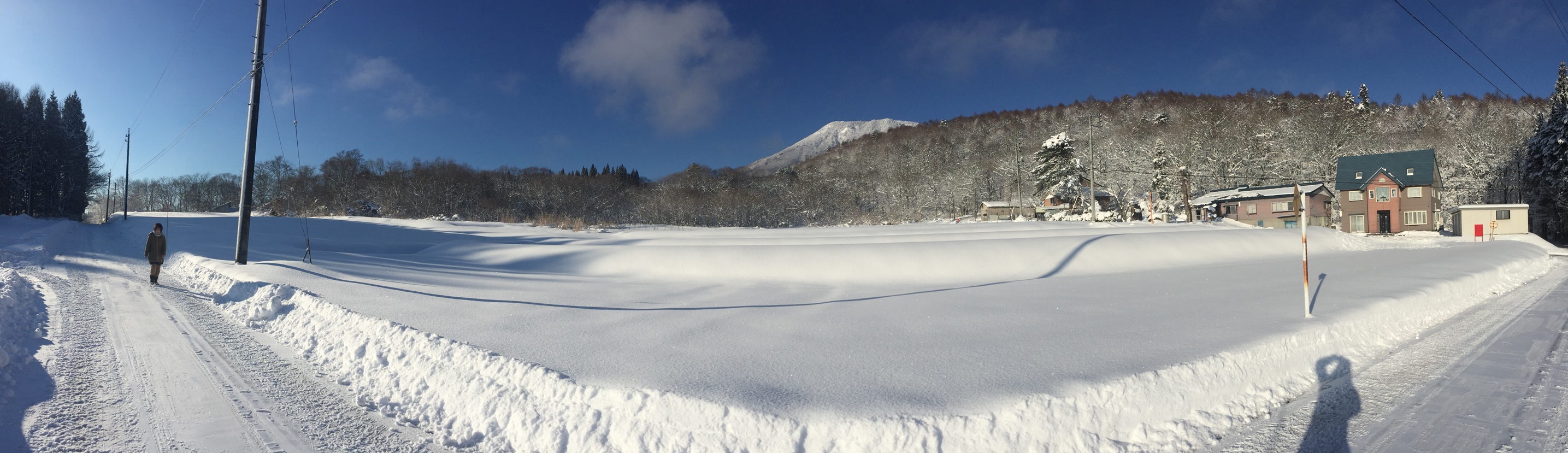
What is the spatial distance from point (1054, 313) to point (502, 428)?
5917 millimetres

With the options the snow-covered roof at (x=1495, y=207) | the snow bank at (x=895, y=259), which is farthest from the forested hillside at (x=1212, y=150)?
the snow bank at (x=895, y=259)

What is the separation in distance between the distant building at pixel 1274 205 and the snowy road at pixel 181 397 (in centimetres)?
4675

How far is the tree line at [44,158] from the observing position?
40.6 m

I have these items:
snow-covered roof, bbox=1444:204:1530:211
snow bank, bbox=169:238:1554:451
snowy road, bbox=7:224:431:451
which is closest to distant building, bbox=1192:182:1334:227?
snow-covered roof, bbox=1444:204:1530:211

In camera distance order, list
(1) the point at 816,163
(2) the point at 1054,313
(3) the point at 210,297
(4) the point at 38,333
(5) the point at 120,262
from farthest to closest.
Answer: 1. (1) the point at 816,163
2. (5) the point at 120,262
3. (3) the point at 210,297
4. (2) the point at 1054,313
5. (4) the point at 38,333

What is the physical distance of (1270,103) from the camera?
70625 millimetres

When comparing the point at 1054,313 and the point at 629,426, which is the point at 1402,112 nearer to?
the point at 1054,313

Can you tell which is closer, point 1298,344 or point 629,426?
point 629,426

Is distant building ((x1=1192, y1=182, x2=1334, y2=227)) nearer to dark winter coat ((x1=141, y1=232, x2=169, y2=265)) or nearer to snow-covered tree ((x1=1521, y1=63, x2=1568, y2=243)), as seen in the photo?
snow-covered tree ((x1=1521, y1=63, x2=1568, y2=243))

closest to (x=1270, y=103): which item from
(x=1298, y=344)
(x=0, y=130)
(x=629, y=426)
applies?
(x=1298, y=344)

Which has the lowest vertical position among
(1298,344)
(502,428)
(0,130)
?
(502,428)

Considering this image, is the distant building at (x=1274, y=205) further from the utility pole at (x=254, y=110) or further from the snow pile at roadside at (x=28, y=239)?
the snow pile at roadside at (x=28, y=239)

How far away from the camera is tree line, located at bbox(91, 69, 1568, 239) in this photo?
44.0m

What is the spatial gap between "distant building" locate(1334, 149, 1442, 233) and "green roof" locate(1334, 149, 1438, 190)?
3cm
